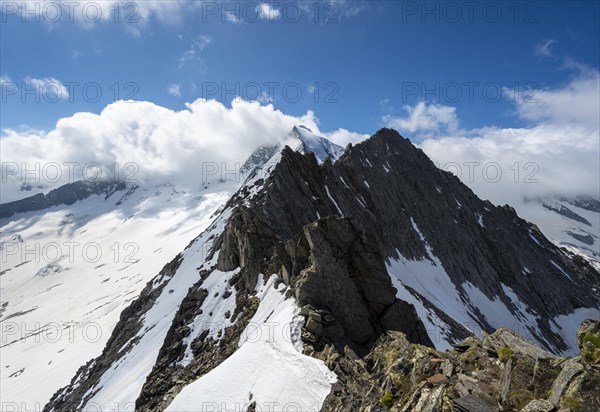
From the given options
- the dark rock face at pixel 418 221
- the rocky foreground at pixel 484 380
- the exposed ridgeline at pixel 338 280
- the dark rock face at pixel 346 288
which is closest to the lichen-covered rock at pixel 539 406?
the rocky foreground at pixel 484 380

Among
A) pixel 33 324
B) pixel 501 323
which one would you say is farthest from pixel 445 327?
pixel 33 324

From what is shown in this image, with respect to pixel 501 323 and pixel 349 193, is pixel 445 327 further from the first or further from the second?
pixel 501 323

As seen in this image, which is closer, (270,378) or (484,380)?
(484,380)

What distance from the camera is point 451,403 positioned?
32.5 feet

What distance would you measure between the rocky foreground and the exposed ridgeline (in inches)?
83.3

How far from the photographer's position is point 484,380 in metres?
10.9

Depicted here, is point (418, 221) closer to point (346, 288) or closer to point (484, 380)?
point (346, 288)

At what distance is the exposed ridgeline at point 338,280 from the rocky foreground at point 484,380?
2115 millimetres

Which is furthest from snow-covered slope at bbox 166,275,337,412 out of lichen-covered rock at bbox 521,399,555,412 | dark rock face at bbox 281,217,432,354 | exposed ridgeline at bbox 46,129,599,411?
lichen-covered rock at bbox 521,399,555,412

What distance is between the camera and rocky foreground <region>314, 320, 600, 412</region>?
9055 mm

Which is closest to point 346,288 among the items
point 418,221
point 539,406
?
point 539,406

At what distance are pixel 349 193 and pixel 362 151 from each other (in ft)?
77.9

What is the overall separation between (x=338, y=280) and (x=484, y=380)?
14897 mm

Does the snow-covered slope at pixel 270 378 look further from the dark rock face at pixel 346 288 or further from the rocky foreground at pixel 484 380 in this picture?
the dark rock face at pixel 346 288
